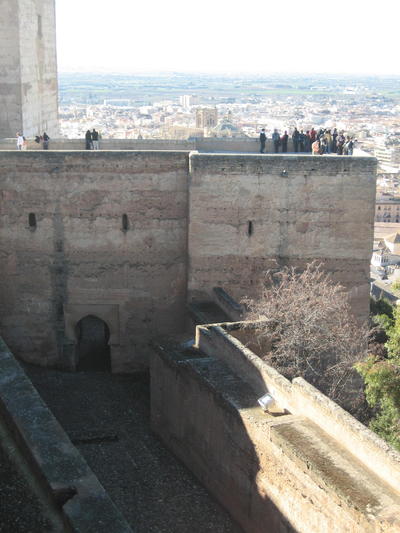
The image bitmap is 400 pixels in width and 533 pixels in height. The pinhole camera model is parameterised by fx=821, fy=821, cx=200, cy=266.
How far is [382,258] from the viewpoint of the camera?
78.1 meters

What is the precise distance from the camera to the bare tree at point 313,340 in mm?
13312

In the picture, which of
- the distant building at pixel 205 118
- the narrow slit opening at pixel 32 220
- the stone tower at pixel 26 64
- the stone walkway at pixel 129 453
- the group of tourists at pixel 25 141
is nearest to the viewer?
the stone walkway at pixel 129 453

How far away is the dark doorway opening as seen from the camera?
17.1 meters

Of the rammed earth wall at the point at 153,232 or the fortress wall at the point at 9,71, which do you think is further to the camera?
the fortress wall at the point at 9,71

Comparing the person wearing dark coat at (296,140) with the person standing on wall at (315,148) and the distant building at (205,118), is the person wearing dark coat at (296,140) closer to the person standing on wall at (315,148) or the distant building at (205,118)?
the person standing on wall at (315,148)

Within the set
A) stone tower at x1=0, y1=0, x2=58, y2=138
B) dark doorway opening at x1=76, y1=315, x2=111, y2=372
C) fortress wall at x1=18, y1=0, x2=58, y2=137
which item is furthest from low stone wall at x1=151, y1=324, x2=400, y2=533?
fortress wall at x1=18, y1=0, x2=58, y2=137

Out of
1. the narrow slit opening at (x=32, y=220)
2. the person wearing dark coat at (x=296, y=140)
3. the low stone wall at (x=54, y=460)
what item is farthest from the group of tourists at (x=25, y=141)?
the low stone wall at (x=54, y=460)

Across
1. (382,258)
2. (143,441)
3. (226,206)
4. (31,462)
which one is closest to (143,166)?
(226,206)

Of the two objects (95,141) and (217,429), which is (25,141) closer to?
(95,141)

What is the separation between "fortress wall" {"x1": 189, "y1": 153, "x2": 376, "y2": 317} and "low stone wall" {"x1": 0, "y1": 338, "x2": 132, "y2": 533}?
6.27m

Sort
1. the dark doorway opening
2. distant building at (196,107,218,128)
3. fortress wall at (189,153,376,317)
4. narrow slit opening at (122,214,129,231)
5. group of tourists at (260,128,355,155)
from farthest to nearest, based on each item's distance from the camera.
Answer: distant building at (196,107,218,128) < group of tourists at (260,128,355,155) < the dark doorway opening < narrow slit opening at (122,214,129,231) < fortress wall at (189,153,376,317)

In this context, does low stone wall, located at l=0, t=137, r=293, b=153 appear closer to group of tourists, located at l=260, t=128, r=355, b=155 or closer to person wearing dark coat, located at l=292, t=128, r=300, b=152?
group of tourists, located at l=260, t=128, r=355, b=155

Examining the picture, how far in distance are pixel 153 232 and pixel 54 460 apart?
7947 mm

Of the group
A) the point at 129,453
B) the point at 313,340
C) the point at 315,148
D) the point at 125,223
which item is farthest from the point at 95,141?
the point at 129,453
